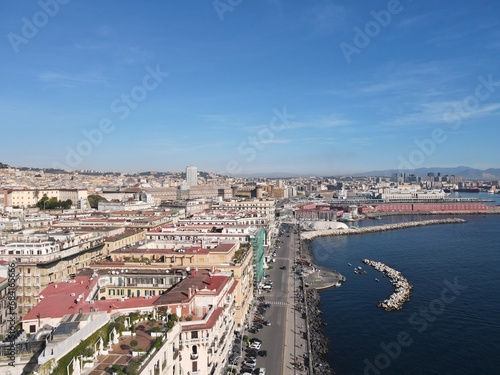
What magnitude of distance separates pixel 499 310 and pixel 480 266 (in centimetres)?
1146

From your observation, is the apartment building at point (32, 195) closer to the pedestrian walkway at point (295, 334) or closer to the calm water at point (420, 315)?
the calm water at point (420, 315)

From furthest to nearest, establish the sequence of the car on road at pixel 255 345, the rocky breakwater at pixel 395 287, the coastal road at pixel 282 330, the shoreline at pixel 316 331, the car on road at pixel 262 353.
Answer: the rocky breakwater at pixel 395 287 → the car on road at pixel 255 345 → the car on road at pixel 262 353 → the shoreline at pixel 316 331 → the coastal road at pixel 282 330

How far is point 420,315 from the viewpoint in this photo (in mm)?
23047

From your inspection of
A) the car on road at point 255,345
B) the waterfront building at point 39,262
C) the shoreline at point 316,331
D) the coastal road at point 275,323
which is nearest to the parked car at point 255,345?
the car on road at point 255,345

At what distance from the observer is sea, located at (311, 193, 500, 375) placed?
58.5ft

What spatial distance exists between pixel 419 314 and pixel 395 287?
16.9 ft

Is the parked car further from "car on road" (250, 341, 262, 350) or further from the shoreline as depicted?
the shoreline

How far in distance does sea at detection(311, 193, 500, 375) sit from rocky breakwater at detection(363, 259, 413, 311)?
0.35 m

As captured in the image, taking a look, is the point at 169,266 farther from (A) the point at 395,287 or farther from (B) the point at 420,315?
(A) the point at 395,287

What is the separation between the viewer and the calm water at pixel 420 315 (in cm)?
1784

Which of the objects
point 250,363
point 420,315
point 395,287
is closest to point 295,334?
point 250,363

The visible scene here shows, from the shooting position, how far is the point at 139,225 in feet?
105

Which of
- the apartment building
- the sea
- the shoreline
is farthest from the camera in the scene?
the apartment building

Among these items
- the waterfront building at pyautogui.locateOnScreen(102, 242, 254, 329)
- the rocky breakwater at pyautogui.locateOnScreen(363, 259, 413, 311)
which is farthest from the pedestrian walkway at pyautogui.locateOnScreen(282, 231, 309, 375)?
the rocky breakwater at pyautogui.locateOnScreen(363, 259, 413, 311)
